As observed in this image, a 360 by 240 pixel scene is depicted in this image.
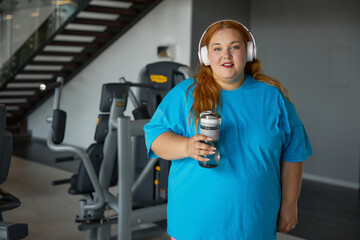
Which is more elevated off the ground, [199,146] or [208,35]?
[208,35]

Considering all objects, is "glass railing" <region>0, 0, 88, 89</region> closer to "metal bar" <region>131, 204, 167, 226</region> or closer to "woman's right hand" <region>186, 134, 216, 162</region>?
"metal bar" <region>131, 204, 167, 226</region>

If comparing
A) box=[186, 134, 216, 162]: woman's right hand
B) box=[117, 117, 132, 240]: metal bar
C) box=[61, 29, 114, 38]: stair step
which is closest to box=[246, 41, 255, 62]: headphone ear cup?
box=[186, 134, 216, 162]: woman's right hand

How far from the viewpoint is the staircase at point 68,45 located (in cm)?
670

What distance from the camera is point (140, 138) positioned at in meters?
3.98

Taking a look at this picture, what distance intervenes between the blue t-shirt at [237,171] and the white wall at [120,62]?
459 cm

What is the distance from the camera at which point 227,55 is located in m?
1.43

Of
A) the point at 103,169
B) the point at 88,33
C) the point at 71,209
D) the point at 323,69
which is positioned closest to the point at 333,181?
the point at 323,69

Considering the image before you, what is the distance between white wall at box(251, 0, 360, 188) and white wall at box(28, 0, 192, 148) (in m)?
1.26

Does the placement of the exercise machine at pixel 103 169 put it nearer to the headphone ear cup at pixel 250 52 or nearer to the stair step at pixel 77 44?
the headphone ear cup at pixel 250 52

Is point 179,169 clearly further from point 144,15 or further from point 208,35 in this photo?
point 144,15

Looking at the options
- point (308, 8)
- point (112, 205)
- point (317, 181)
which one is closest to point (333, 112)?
point (317, 181)

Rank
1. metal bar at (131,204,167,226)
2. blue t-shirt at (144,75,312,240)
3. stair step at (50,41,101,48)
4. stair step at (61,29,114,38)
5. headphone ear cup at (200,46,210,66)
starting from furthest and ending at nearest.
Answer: stair step at (50,41,101,48) → stair step at (61,29,114,38) → metal bar at (131,204,167,226) → headphone ear cup at (200,46,210,66) → blue t-shirt at (144,75,312,240)

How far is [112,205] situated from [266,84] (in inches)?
85.5

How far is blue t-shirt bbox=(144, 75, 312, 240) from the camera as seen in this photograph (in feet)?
4.67
